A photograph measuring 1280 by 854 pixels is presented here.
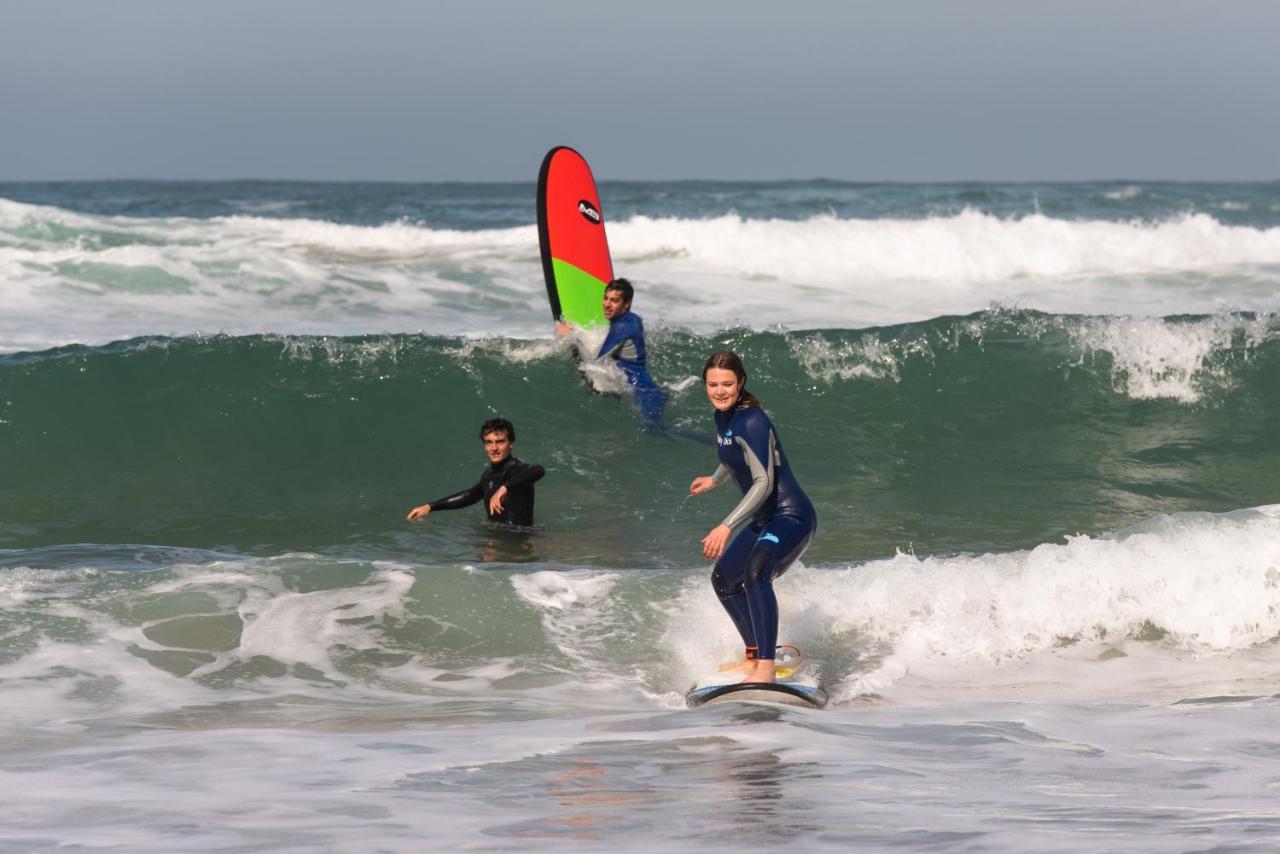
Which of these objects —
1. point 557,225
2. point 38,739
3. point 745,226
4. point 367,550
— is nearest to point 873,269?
point 745,226

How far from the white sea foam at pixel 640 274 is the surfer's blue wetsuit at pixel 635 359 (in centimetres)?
346

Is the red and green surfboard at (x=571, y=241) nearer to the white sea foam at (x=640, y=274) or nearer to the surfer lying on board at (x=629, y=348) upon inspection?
the surfer lying on board at (x=629, y=348)

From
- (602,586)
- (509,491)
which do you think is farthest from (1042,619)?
(509,491)

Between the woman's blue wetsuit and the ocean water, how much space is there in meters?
0.40

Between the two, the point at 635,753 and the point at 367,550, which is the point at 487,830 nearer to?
the point at 635,753

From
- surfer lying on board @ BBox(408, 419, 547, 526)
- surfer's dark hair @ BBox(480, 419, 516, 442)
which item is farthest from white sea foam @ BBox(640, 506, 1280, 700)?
surfer's dark hair @ BBox(480, 419, 516, 442)

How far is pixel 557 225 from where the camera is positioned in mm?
10531

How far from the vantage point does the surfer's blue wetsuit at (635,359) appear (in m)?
9.34

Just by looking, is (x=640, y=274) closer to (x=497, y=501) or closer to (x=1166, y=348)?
(x=1166, y=348)

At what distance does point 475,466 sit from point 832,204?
26.6m

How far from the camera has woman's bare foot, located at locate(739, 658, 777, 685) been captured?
213 inches

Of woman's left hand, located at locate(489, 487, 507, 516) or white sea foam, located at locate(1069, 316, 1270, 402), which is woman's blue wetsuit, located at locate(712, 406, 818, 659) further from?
white sea foam, located at locate(1069, 316, 1270, 402)

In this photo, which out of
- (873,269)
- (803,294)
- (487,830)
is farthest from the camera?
(873,269)

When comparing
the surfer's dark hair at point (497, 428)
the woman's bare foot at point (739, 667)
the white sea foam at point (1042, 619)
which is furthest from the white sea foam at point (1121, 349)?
the woman's bare foot at point (739, 667)
